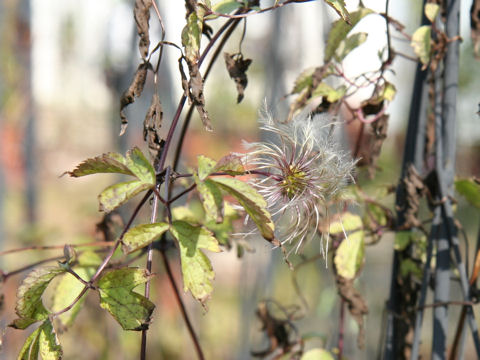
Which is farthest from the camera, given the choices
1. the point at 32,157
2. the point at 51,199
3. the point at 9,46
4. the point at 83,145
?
the point at 83,145

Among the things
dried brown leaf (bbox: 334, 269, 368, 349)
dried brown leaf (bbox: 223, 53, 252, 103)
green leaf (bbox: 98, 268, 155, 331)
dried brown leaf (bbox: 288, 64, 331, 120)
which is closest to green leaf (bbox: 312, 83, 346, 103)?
dried brown leaf (bbox: 288, 64, 331, 120)

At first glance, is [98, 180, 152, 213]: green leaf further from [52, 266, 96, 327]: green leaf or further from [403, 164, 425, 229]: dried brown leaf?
[403, 164, 425, 229]: dried brown leaf

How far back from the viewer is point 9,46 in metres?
2.56

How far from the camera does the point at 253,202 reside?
0.43 m

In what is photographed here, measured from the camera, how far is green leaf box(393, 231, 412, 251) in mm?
674

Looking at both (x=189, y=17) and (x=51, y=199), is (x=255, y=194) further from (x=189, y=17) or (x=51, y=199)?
(x=51, y=199)

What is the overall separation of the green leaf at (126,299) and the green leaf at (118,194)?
70mm

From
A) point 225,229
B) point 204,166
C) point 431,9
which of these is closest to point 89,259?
point 225,229

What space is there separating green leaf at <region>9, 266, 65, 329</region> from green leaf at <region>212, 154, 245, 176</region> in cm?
16

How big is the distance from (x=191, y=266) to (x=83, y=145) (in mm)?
11489

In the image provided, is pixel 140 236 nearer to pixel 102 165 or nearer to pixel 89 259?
pixel 102 165

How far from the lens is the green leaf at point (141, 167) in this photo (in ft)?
1.51

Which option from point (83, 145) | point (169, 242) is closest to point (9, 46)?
point (169, 242)

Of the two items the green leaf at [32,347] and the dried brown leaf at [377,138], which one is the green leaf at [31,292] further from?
the dried brown leaf at [377,138]
